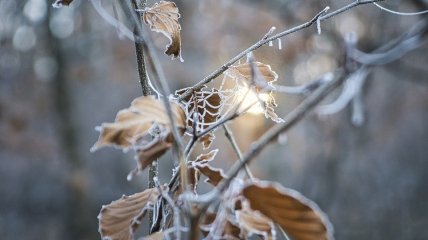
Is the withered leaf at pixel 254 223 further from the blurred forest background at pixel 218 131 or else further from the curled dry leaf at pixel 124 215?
the blurred forest background at pixel 218 131

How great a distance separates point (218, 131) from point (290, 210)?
3.78 m

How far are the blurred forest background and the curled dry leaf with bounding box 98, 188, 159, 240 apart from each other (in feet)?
9.54

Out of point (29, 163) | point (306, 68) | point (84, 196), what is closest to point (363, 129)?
point (306, 68)

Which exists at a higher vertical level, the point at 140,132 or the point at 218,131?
the point at 140,132

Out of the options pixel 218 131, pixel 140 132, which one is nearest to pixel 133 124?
pixel 140 132

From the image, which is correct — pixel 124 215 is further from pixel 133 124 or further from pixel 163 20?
pixel 163 20

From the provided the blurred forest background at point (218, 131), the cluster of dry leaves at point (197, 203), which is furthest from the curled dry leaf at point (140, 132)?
the blurred forest background at point (218, 131)

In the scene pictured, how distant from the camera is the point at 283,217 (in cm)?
40

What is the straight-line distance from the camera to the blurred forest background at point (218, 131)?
154 inches

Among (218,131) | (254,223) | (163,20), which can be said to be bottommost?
(218,131)

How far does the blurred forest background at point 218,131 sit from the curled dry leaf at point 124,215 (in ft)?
9.54

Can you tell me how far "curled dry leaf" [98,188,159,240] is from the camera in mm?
479

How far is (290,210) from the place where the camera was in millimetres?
392

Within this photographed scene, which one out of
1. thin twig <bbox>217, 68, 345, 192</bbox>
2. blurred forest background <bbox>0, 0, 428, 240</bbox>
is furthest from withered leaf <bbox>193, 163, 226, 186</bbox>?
blurred forest background <bbox>0, 0, 428, 240</bbox>
